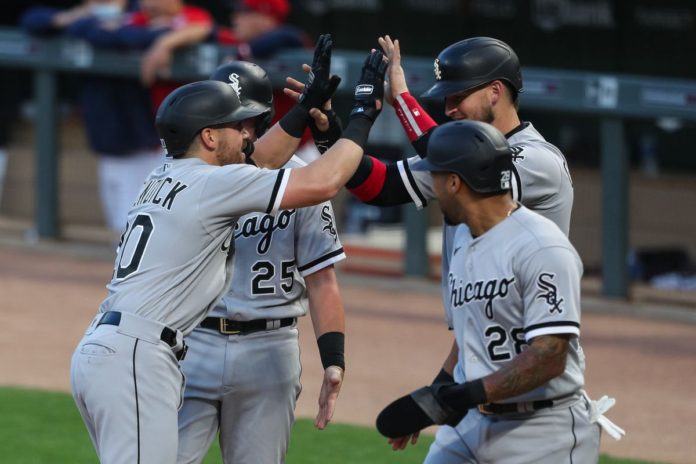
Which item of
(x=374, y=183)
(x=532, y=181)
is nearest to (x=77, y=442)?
(x=374, y=183)

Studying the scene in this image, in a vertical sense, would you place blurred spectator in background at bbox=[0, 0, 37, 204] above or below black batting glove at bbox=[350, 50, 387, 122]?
below

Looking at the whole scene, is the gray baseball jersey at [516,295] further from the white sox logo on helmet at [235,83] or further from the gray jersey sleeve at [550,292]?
the white sox logo on helmet at [235,83]

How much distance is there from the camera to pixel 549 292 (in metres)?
3.47

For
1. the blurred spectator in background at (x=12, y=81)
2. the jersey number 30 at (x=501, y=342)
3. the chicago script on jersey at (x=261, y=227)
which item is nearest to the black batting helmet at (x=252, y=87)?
the chicago script on jersey at (x=261, y=227)

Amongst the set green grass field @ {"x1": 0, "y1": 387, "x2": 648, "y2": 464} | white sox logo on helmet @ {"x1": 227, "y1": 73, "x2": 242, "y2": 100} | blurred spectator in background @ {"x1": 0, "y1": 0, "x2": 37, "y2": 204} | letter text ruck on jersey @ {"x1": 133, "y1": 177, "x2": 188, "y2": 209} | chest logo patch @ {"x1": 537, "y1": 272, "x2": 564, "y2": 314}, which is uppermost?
white sox logo on helmet @ {"x1": 227, "y1": 73, "x2": 242, "y2": 100}

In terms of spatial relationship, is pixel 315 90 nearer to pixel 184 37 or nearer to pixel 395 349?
pixel 395 349

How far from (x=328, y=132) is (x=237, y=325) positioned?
0.68 meters

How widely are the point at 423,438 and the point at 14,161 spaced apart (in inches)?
252

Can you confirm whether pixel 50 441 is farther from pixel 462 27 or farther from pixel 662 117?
pixel 462 27

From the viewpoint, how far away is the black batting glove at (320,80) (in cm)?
423

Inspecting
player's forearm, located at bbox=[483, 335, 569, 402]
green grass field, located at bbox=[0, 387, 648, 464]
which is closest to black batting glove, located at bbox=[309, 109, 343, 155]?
player's forearm, located at bbox=[483, 335, 569, 402]

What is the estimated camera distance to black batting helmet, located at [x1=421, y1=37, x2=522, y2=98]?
414 cm

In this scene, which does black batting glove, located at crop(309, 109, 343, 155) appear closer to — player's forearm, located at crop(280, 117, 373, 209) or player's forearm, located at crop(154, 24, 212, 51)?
player's forearm, located at crop(280, 117, 373, 209)

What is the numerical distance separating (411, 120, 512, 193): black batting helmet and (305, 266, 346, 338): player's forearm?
0.88m
